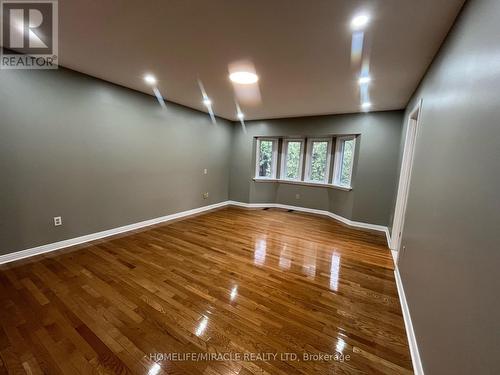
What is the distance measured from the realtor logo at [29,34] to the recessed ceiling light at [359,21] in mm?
2178

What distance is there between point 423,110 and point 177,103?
12.7ft

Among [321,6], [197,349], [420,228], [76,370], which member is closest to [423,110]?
[420,228]

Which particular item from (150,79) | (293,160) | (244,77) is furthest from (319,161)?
(150,79)

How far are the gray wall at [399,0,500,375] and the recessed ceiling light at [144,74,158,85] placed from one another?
309cm

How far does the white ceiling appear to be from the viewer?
148 cm

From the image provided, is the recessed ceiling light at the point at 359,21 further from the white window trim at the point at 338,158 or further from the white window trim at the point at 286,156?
the white window trim at the point at 286,156

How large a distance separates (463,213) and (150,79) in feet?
11.5

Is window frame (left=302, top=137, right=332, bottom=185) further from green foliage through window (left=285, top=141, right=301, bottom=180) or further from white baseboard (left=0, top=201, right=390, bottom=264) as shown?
white baseboard (left=0, top=201, right=390, bottom=264)

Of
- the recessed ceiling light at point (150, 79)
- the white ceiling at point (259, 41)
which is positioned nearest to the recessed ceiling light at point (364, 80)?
the white ceiling at point (259, 41)

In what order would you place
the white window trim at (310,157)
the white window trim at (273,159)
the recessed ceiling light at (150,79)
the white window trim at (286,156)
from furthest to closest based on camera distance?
1. the white window trim at (273,159)
2. the white window trim at (286,156)
3. the white window trim at (310,157)
4. the recessed ceiling light at (150,79)

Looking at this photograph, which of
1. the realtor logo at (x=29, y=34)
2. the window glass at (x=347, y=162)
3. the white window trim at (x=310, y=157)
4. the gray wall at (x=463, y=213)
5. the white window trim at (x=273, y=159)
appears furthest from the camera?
the white window trim at (x=273, y=159)

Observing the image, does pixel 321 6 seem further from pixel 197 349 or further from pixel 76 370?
pixel 76 370

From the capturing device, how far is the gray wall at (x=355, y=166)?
13.3 ft

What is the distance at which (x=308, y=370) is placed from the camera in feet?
4.47
